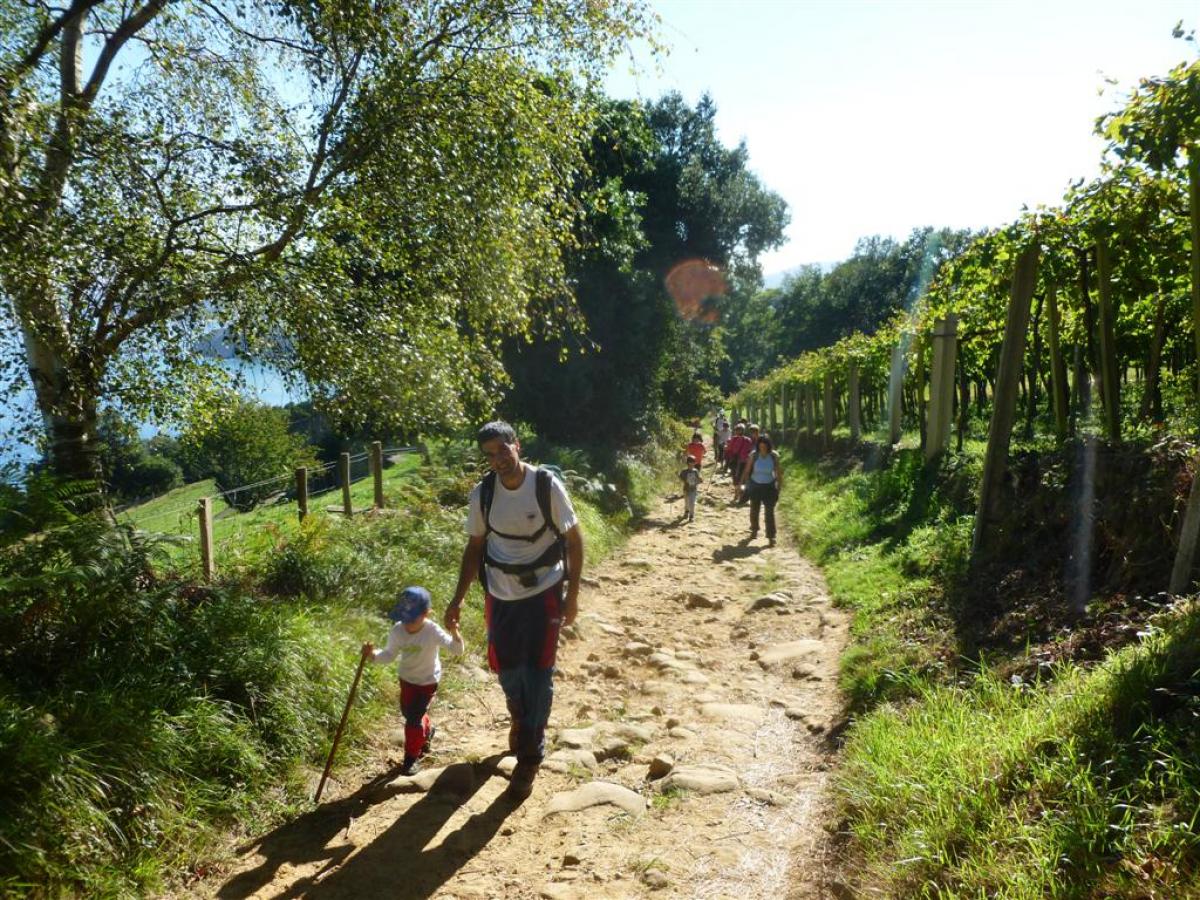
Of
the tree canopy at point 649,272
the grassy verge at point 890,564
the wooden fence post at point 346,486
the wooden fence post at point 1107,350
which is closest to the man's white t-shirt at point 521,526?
the grassy verge at point 890,564

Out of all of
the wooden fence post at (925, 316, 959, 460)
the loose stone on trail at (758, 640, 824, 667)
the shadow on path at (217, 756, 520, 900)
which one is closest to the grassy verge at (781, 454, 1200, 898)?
the loose stone on trail at (758, 640, 824, 667)

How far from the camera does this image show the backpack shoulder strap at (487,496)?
14.0ft

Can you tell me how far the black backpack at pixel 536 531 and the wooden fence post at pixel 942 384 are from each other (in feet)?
22.1

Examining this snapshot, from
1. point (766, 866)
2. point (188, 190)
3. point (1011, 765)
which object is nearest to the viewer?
point (1011, 765)

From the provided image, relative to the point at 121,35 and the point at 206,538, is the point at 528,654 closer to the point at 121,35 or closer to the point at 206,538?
the point at 206,538

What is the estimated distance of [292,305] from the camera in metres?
5.80

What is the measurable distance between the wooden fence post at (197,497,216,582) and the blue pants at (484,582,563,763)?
3.12 m

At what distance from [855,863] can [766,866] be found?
1.37 feet

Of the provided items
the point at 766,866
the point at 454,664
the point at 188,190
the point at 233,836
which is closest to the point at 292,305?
the point at 188,190

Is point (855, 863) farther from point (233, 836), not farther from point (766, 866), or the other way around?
point (233, 836)

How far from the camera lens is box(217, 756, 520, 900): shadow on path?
3408 mm

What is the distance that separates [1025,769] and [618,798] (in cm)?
202

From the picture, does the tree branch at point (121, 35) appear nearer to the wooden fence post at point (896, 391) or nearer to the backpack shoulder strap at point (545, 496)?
the backpack shoulder strap at point (545, 496)

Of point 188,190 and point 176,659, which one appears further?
point 188,190
